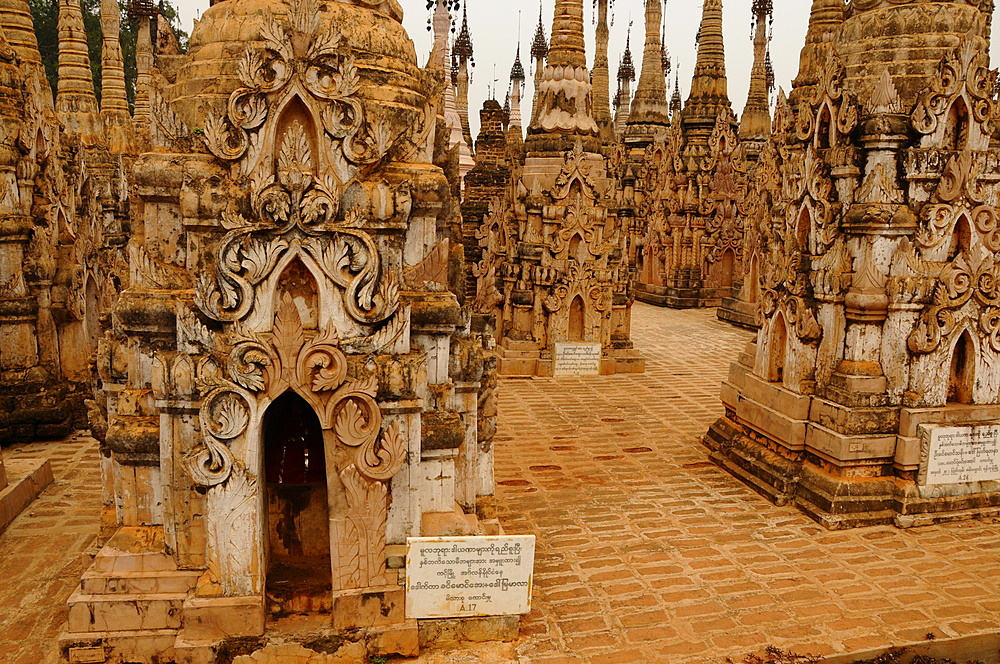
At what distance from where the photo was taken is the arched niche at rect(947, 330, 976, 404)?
7.23m

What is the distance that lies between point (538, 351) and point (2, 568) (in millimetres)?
8630

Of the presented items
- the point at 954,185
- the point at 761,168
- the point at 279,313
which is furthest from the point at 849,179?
the point at 761,168

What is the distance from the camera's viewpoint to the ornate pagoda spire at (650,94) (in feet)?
90.9

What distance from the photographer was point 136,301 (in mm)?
4578

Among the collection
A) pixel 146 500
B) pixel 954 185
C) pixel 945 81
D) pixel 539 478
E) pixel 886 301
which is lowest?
pixel 539 478

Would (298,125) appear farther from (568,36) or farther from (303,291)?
(568,36)

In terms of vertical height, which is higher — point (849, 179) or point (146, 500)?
point (849, 179)

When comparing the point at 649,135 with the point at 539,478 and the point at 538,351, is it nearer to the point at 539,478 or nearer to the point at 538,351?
the point at 538,351

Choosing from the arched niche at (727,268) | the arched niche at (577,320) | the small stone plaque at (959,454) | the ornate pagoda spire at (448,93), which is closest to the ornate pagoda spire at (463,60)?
the ornate pagoda spire at (448,93)

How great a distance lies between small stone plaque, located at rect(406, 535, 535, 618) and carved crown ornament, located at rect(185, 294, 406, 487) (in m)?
0.59

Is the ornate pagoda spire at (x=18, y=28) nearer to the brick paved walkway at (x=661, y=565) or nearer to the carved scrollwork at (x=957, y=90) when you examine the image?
the brick paved walkway at (x=661, y=565)

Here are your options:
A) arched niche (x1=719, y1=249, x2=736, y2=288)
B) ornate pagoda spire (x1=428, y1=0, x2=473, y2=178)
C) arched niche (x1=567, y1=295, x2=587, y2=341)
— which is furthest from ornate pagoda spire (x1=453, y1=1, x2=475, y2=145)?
arched niche (x1=567, y1=295, x2=587, y2=341)

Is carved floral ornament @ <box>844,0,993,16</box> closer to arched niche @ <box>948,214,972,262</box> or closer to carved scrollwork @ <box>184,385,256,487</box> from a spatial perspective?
arched niche @ <box>948,214,972,262</box>

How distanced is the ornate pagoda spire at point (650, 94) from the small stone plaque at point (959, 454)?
72.4ft
